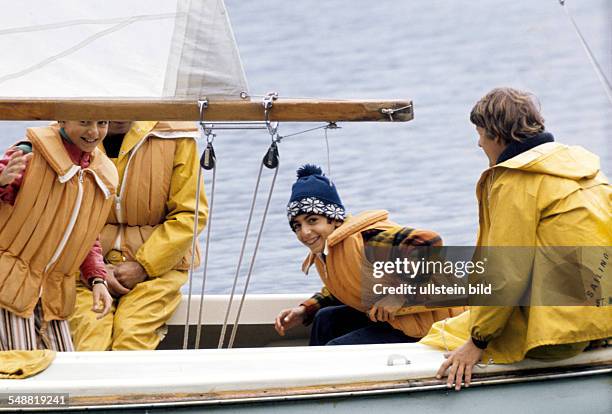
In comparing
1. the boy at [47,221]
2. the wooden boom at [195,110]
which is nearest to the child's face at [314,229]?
the wooden boom at [195,110]

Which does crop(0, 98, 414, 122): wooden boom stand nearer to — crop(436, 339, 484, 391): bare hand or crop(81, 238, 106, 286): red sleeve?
crop(81, 238, 106, 286): red sleeve

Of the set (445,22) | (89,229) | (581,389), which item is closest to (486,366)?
(581,389)

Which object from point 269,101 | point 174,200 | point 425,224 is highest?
point 269,101

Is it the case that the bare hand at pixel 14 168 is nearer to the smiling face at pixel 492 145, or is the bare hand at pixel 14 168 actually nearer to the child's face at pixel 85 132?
the child's face at pixel 85 132

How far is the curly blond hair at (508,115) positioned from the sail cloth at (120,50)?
29.3 inches

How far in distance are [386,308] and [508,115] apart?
835 mm

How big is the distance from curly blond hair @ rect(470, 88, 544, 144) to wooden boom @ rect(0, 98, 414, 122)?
344 millimetres

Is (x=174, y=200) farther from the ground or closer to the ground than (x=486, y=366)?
farther from the ground

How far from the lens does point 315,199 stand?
14.4 ft

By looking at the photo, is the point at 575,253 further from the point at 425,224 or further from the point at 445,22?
the point at 445,22

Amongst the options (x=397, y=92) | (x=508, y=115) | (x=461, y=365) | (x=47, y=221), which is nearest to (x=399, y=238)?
(x=461, y=365)

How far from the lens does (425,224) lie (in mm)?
8070

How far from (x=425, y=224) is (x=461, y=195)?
0.59m

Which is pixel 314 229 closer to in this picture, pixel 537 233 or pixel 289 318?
pixel 289 318
